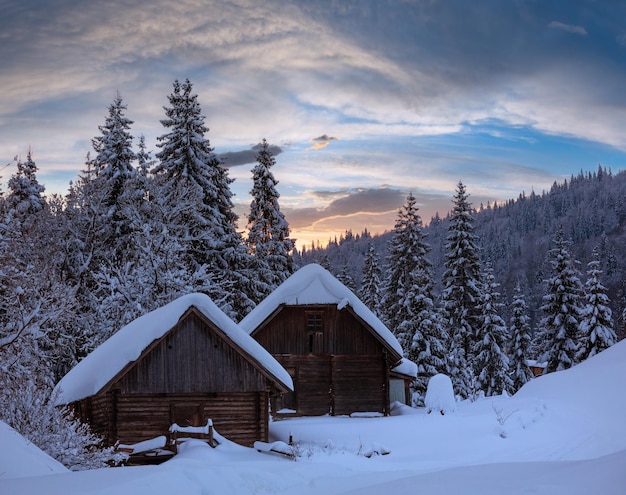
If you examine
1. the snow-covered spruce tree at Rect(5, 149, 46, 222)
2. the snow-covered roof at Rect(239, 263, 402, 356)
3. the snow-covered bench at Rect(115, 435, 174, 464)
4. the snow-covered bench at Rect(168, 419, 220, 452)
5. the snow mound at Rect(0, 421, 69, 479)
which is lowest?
the snow-covered bench at Rect(115, 435, 174, 464)

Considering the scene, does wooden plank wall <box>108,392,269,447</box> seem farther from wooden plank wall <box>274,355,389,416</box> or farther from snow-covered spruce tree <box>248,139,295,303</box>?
snow-covered spruce tree <box>248,139,295,303</box>

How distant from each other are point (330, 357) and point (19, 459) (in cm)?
2394

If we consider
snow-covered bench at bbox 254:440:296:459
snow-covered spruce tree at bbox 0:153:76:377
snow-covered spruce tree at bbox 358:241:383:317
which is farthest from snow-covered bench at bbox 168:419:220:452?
snow-covered spruce tree at bbox 358:241:383:317

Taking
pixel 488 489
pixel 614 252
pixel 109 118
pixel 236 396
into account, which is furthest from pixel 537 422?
pixel 614 252

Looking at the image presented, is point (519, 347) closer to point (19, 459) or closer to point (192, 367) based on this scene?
point (192, 367)

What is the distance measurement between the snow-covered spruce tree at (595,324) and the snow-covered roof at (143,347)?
26709mm

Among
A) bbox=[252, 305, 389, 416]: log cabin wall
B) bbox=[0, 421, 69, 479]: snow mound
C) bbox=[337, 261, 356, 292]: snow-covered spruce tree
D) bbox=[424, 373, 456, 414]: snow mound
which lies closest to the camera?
bbox=[0, 421, 69, 479]: snow mound

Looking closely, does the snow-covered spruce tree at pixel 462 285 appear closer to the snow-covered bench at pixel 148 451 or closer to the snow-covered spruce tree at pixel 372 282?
the snow-covered spruce tree at pixel 372 282

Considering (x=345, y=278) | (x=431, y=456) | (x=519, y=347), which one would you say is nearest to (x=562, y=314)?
(x=519, y=347)

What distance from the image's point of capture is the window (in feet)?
118

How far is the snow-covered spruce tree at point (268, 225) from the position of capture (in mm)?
50531

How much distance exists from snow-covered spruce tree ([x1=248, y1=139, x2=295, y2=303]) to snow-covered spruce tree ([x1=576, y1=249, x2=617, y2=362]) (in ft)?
69.5

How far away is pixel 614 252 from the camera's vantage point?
635 feet

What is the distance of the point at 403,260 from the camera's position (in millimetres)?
52062
